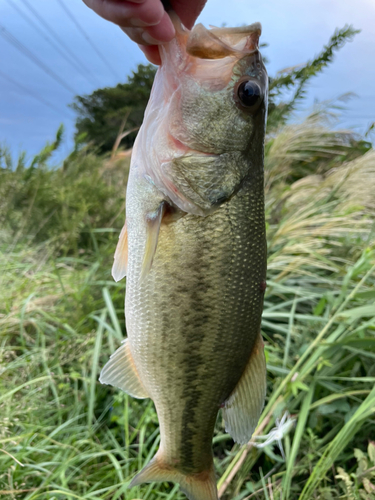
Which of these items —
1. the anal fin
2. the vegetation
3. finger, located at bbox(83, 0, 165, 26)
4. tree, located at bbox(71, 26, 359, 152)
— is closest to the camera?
finger, located at bbox(83, 0, 165, 26)

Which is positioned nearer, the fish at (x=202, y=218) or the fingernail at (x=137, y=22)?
the fingernail at (x=137, y=22)

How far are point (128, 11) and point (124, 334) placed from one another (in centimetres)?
223

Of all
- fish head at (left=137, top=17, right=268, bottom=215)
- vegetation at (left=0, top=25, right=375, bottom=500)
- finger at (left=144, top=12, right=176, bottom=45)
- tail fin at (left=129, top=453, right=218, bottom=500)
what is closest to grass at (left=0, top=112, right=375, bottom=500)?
vegetation at (left=0, top=25, right=375, bottom=500)

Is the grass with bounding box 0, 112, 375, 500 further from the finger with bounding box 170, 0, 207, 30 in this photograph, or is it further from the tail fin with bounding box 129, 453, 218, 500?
the finger with bounding box 170, 0, 207, 30

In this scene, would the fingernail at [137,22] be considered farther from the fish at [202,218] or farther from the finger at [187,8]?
the finger at [187,8]

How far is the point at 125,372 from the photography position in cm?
121

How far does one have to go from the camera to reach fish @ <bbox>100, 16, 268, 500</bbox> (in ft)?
3.19

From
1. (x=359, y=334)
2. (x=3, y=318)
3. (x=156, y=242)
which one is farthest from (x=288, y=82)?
(x=3, y=318)

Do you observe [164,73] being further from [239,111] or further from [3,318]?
[3,318]

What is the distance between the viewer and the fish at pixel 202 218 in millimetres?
972

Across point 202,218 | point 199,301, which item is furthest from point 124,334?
point 202,218

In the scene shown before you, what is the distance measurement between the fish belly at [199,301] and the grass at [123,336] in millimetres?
770

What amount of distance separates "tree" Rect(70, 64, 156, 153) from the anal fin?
12.5 m

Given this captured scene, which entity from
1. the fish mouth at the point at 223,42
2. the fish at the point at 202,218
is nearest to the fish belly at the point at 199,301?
the fish at the point at 202,218
